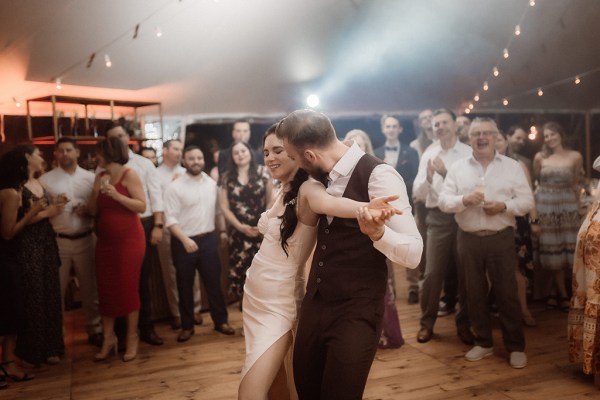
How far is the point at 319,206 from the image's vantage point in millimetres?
1619

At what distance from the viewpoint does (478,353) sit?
10.9 ft

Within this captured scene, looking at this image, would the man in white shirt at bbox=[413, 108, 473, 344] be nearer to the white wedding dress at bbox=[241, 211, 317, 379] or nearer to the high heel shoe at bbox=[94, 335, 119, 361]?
the white wedding dress at bbox=[241, 211, 317, 379]

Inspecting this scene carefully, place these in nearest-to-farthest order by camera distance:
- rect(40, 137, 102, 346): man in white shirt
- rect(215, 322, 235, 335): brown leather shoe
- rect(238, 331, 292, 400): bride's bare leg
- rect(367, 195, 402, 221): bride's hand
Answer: rect(367, 195, 402, 221): bride's hand
rect(238, 331, 292, 400): bride's bare leg
rect(40, 137, 102, 346): man in white shirt
rect(215, 322, 235, 335): brown leather shoe

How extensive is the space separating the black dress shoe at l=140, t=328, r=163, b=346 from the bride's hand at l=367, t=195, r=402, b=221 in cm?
293

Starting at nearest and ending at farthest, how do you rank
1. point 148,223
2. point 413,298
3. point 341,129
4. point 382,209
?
point 382,209 < point 148,223 < point 413,298 < point 341,129

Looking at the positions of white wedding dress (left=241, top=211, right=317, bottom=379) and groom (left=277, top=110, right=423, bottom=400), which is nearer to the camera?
groom (left=277, top=110, right=423, bottom=400)

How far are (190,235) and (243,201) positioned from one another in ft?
1.55

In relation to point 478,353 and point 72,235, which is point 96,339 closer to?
point 72,235

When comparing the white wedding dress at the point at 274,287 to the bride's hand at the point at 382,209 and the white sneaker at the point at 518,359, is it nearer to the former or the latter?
the bride's hand at the point at 382,209

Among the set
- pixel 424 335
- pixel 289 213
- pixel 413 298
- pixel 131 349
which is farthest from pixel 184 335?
pixel 289 213

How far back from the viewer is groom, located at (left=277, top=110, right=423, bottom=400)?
157 cm

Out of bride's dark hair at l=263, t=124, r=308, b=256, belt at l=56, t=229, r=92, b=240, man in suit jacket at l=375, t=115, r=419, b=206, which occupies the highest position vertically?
man in suit jacket at l=375, t=115, r=419, b=206

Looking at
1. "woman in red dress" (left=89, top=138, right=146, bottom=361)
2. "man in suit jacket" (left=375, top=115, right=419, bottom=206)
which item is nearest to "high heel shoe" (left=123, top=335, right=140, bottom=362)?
"woman in red dress" (left=89, top=138, right=146, bottom=361)

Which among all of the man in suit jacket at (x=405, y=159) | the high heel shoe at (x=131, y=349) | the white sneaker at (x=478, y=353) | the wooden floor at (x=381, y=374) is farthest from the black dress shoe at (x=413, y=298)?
the high heel shoe at (x=131, y=349)
